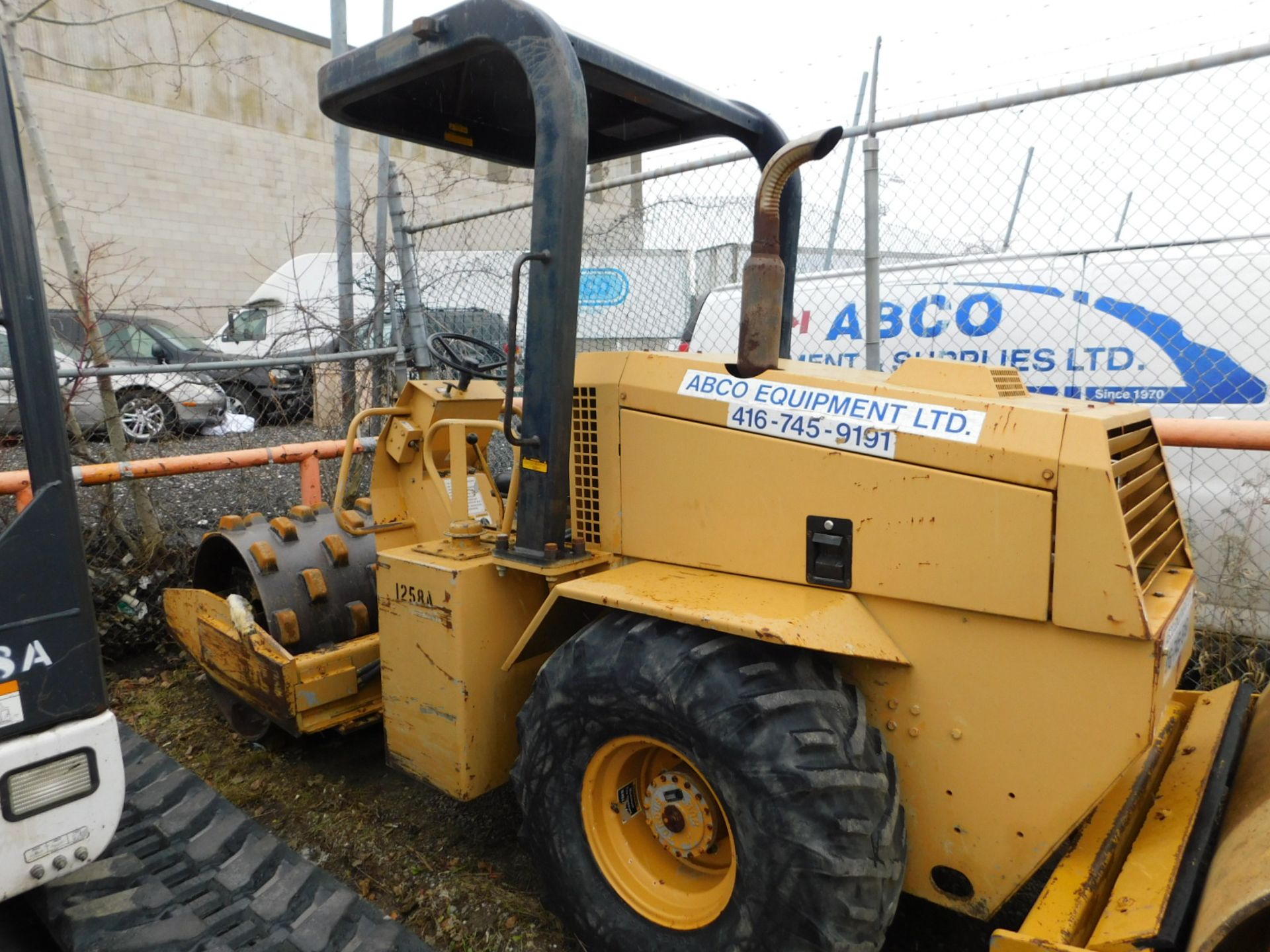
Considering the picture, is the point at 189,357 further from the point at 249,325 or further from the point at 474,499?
the point at 474,499

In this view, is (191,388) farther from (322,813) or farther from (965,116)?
(965,116)

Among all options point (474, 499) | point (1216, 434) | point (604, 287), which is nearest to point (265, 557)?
point (474, 499)

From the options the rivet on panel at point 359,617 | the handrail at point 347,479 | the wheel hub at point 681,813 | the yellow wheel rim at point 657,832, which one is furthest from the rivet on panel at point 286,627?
the wheel hub at point 681,813

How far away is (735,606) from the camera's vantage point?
82.7 inches

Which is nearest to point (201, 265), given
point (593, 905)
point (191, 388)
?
point (191, 388)

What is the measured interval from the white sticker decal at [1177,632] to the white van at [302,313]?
4.87 metres

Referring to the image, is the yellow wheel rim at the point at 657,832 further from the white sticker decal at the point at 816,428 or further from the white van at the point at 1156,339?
the white van at the point at 1156,339

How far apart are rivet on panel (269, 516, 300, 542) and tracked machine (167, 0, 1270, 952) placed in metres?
0.66

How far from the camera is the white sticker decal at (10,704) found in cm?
172

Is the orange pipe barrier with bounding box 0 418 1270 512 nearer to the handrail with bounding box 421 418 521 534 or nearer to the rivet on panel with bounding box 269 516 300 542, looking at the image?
the rivet on panel with bounding box 269 516 300 542

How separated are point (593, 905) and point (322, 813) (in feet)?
4.47

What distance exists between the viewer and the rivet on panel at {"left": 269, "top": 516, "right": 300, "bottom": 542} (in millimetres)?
3496

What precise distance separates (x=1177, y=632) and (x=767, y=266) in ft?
4.33

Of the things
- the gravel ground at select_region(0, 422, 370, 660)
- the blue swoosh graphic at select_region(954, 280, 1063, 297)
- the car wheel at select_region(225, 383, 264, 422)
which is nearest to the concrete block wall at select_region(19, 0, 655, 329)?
the car wheel at select_region(225, 383, 264, 422)
